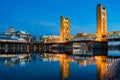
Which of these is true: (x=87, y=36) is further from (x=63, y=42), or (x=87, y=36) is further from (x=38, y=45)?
(x=38, y=45)

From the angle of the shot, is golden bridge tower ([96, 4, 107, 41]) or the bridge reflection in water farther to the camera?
golden bridge tower ([96, 4, 107, 41])

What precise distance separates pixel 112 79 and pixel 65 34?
13609 centimetres

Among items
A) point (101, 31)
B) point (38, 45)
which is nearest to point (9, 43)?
point (38, 45)

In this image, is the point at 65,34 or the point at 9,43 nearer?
the point at 9,43

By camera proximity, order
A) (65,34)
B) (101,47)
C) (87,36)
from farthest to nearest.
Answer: (65,34) < (87,36) < (101,47)

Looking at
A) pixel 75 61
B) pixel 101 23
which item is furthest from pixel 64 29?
pixel 75 61

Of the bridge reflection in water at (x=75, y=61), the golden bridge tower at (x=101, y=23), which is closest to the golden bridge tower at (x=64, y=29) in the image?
the golden bridge tower at (x=101, y=23)

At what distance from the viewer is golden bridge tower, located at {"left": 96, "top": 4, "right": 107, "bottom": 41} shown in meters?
A: 108

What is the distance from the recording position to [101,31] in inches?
4311

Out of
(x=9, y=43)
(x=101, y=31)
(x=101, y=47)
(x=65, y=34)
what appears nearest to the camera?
(x=101, y=47)

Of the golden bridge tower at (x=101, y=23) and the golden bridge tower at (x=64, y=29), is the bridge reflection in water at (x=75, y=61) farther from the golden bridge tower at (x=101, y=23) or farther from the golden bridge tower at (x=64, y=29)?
the golden bridge tower at (x=64, y=29)

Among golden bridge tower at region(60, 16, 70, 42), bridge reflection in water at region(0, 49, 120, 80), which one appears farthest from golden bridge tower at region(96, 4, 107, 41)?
bridge reflection in water at region(0, 49, 120, 80)

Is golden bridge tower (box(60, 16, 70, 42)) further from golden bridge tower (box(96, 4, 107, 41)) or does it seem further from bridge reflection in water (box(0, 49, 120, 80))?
bridge reflection in water (box(0, 49, 120, 80))

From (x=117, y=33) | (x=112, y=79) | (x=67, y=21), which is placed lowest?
(x=112, y=79)
